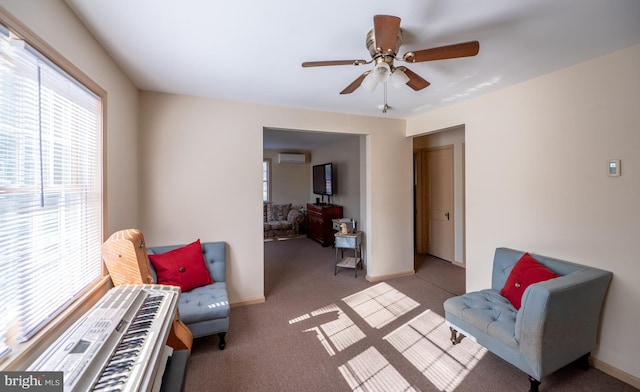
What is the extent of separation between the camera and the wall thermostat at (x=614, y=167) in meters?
1.86

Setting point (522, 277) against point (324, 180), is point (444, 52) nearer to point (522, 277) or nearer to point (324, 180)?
point (522, 277)

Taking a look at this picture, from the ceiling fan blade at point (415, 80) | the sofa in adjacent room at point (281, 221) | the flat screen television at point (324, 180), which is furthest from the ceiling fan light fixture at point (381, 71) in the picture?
the sofa in adjacent room at point (281, 221)

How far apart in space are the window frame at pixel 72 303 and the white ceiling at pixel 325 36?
1.17 ft

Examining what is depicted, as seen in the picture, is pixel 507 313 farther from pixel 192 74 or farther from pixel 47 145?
pixel 192 74

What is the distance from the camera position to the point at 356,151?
5363 mm

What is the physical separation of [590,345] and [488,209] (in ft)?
4.33

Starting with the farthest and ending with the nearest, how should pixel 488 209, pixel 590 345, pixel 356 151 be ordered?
pixel 356 151 → pixel 488 209 → pixel 590 345

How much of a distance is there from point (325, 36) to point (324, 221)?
4.57 meters

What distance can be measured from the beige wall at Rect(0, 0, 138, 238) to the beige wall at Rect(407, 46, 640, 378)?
3.47m

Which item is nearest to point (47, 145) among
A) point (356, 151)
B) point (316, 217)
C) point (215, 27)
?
point (215, 27)

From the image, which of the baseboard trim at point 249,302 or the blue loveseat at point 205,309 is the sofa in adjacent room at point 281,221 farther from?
the blue loveseat at point 205,309

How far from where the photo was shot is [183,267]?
2475 millimetres

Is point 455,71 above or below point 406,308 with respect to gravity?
above

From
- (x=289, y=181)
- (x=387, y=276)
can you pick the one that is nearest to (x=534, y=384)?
(x=387, y=276)
